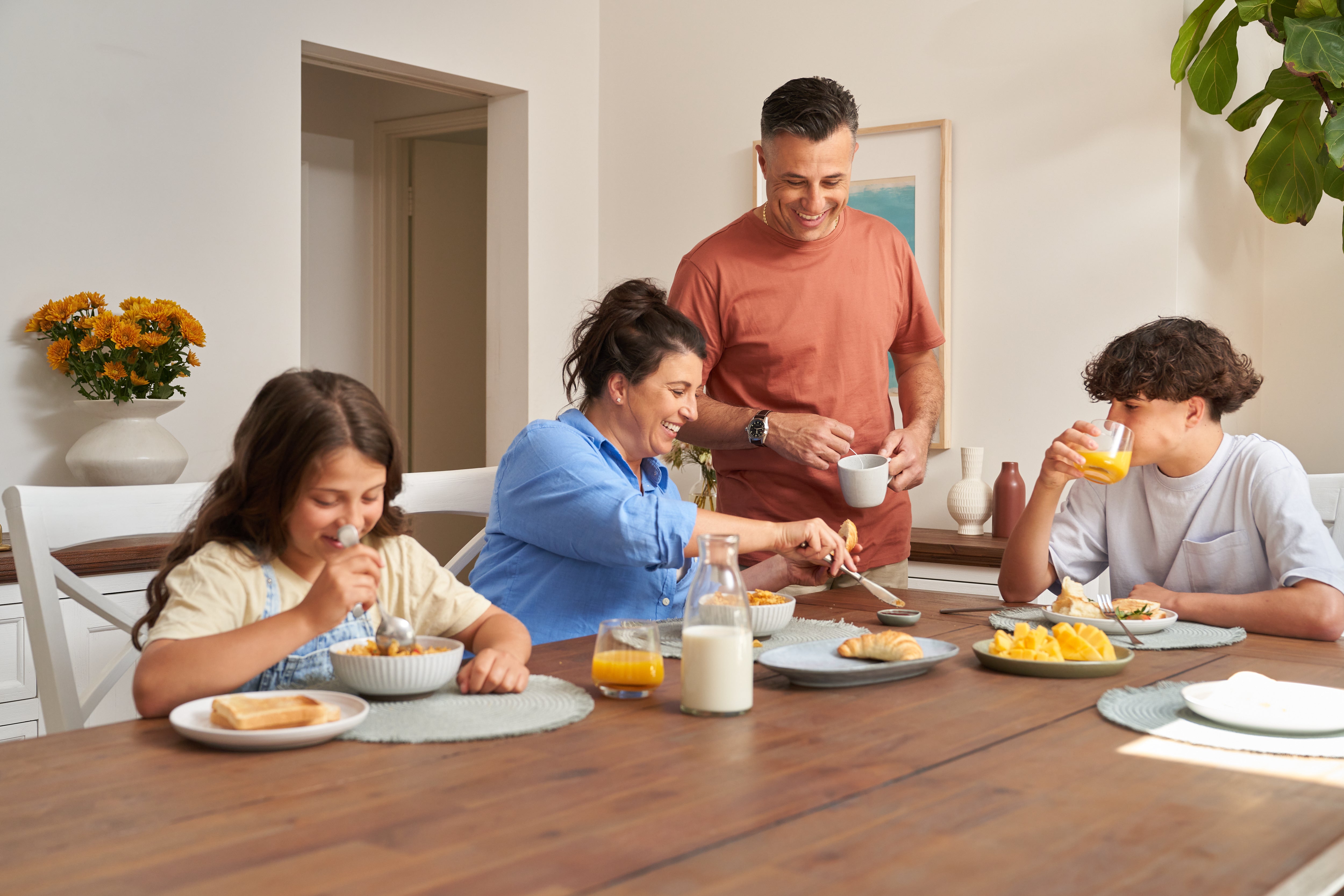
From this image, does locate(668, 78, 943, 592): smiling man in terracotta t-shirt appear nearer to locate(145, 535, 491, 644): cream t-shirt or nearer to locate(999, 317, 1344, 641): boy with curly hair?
locate(999, 317, 1344, 641): boy with curly hair

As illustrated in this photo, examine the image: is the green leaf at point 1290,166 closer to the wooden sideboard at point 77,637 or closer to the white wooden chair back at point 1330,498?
the white wooden chair back at point 1330,498

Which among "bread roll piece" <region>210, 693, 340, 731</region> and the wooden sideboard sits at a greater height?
"bread roll piece" <region>210, 693, 340, 731</region>

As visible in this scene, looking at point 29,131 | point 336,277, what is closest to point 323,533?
point 29,131

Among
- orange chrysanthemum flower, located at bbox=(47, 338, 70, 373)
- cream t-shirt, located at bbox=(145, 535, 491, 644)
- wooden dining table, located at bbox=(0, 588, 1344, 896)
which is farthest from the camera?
orange chrysanthemum flower, located at bbox=(47, 338, 70, 373)

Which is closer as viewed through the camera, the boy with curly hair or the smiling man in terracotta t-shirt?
the boy with curly hair

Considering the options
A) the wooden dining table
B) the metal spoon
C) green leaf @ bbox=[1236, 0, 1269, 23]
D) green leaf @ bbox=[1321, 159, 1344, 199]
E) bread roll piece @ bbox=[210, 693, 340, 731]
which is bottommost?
the wooden dining table

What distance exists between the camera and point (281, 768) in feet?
3.33

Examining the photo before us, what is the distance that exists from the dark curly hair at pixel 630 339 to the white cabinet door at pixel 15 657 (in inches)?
57.0

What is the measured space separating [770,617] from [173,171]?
7.77 feet

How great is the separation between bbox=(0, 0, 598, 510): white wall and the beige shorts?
184cm

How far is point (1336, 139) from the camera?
2578 mm

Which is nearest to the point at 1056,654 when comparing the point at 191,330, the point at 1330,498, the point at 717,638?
the point at 717,638

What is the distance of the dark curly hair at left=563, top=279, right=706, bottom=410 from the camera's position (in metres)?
1.84

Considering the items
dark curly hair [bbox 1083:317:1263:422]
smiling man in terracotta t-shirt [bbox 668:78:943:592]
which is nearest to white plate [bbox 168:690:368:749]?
smiling man in terracotta t-shirt [bbox 668:78:943:592]
